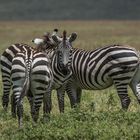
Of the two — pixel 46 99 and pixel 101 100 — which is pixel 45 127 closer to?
pixel 46 99

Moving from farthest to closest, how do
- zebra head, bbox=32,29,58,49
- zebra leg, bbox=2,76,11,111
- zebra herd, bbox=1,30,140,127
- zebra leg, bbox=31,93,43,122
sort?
zebra leg, bbox=2,76,11,111, zebra head, bbox=32,29,58,49, zebra leg, bbox=31,93,43,122, zebra herd, bbox=1,30,140,127

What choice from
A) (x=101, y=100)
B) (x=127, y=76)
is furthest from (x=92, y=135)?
(x=101, y=100)

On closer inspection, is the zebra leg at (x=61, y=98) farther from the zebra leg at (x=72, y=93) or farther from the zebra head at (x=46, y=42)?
the zebra head at (x=46, y=42)

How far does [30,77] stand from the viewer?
10.5m

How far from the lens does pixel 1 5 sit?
120375 mm

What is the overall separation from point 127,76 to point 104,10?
104 metres

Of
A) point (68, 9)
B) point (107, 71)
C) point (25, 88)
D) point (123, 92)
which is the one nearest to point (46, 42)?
point (107, 71)

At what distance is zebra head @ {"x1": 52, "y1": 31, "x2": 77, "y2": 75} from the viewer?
37.7ft

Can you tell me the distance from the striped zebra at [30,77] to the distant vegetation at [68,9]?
95.8 m

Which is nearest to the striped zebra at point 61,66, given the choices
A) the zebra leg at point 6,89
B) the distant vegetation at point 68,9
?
the zebra leg at point 6,89

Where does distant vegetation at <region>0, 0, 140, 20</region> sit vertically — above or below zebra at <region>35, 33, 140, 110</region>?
above

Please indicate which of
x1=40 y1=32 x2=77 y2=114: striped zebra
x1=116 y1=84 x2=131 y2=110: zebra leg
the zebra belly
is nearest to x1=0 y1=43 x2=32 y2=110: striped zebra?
x1=40 y1=32 x2=77 y2=114: striped zebra

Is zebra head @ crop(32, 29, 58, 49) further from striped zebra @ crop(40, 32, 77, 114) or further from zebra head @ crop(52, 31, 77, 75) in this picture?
zebra head @ crop(52, 31, 77, 75)

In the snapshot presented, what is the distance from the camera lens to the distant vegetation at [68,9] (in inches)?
4299
